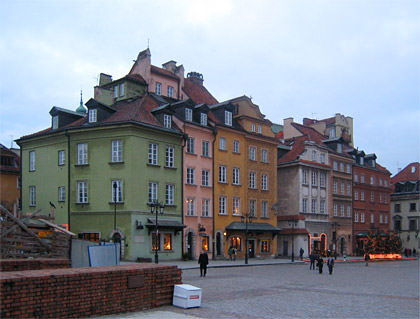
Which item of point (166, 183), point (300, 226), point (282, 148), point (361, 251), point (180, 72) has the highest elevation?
point (180, 72)

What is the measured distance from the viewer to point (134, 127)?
3997 centimetres

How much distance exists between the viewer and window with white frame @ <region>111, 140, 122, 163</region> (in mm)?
40562

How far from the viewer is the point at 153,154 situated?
41844 millimetres

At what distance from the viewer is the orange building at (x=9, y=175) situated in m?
52.7

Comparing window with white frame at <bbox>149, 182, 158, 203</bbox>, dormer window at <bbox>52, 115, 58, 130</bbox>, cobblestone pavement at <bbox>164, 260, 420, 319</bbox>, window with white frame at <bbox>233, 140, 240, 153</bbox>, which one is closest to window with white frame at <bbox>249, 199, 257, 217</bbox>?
window with white frame at <bbox>233, 140, 240, 153</bbox>

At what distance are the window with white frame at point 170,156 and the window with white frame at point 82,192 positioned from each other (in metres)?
7.06

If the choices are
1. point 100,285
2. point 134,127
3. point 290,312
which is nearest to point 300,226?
point 134,127

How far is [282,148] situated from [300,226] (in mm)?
9758

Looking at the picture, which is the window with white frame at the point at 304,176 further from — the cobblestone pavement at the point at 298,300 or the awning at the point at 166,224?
the cobblestone pavement at the point at 298,300

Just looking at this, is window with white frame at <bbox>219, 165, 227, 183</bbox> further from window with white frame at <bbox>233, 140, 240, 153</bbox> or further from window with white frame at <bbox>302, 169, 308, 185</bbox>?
window with white frame at <bbox>302, 169, 308, 185</bbox>

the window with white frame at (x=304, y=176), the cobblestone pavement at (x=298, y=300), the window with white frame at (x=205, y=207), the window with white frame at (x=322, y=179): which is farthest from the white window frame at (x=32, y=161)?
the window with white frame at (x=322, y=179)

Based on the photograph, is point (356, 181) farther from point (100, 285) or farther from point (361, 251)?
point (100, 285)

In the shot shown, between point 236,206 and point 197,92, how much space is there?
44.6 feet

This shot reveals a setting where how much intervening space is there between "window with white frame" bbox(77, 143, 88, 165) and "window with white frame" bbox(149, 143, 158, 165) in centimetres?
549
